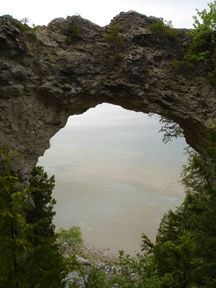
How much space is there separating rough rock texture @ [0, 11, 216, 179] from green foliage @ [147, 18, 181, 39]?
0.23 metres

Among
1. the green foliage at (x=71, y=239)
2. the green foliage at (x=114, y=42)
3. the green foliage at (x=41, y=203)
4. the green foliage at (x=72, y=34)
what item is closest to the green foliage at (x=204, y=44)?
the green foliage at (x=114, y=42)

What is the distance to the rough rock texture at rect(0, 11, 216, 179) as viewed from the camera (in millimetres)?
8383

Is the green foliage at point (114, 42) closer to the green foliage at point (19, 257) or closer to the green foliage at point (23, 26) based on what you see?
the green foliage at point (23, 26)

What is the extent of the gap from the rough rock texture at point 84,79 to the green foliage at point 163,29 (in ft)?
0.75

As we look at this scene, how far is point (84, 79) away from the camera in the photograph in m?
9.24

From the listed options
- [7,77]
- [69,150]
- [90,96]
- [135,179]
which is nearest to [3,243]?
[7,77]

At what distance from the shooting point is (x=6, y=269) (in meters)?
3.09

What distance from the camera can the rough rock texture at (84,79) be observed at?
8383 millimetres

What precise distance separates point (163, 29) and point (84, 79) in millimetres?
4060

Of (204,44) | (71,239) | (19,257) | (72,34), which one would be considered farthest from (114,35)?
(71,239)

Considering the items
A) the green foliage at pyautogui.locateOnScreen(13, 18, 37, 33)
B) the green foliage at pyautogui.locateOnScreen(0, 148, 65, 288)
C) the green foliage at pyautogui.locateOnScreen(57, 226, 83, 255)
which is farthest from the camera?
the green foliage at pyautogui.locateOnScreen(57, 226, 83, 255)

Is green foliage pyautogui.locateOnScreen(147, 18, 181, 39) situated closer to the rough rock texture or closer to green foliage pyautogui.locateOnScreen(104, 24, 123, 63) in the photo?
the rough rock texture

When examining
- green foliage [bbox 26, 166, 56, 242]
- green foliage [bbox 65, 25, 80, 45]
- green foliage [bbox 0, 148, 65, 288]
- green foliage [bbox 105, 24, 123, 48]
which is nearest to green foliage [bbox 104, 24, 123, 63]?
green foliage [bbox 105, 24, 123, 48]

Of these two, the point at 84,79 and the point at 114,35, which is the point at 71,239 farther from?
the point at 114,35
